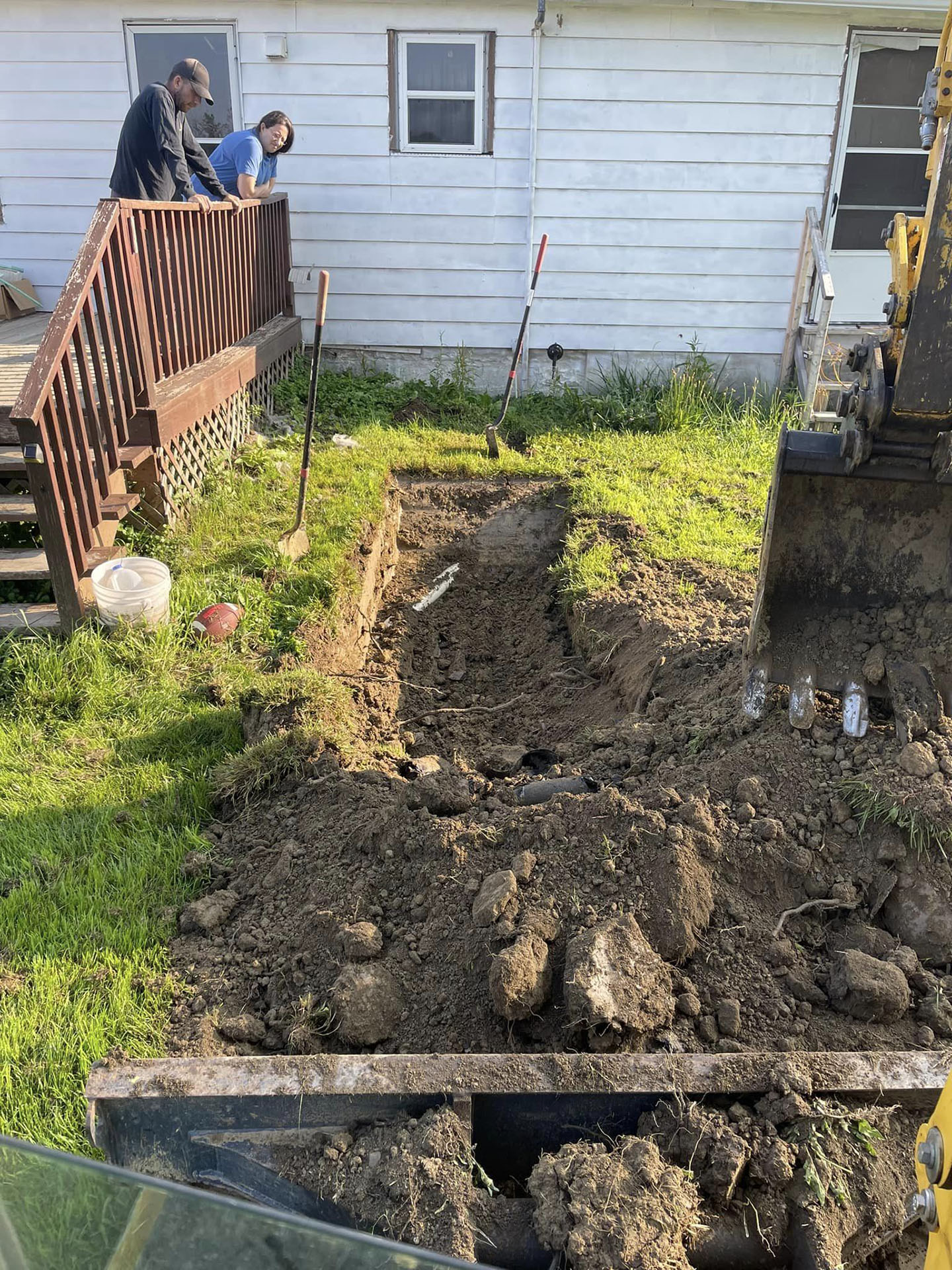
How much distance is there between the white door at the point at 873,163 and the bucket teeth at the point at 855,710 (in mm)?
6527

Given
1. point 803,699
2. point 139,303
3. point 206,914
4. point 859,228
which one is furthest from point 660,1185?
point 859,228

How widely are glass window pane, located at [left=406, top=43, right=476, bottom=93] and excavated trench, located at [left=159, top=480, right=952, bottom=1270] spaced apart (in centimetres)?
673

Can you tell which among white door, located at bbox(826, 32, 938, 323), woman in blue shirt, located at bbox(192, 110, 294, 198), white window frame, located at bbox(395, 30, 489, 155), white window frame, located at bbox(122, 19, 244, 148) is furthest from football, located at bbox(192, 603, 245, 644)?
white door, located at bbox(826, 32, 938, 323)

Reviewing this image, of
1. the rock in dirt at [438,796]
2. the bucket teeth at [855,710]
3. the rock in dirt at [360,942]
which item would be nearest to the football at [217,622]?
the rock in dirt at [438,796]

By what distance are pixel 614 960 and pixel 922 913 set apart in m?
1.03

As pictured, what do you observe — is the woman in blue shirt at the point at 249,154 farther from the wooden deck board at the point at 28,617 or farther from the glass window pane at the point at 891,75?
the glass window pane at the point at 891,75

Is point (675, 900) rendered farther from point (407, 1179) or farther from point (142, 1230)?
point (142, 1230)


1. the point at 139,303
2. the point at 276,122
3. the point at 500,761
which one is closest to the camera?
the point at 500,761

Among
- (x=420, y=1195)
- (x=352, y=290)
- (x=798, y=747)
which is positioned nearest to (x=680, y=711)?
(x=798, y=747)

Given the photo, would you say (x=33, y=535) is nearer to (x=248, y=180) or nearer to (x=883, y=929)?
(x=248, y=180)

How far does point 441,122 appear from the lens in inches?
342

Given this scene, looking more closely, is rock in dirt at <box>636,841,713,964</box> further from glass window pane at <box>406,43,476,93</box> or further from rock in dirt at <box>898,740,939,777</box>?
glass window pane at <box>406,43,476,93</box>

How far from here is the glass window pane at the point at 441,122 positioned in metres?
8.62

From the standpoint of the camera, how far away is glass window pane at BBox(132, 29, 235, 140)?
854cm
